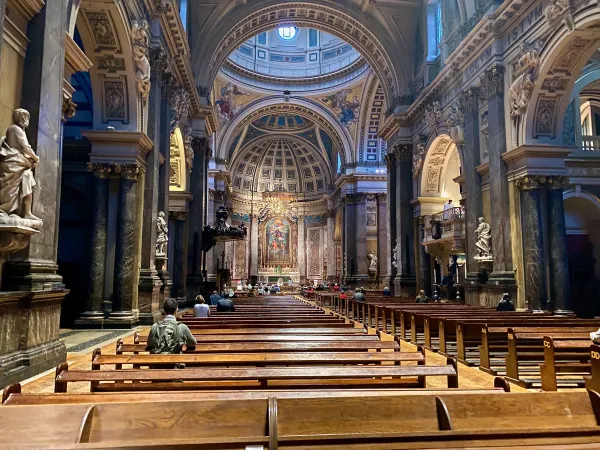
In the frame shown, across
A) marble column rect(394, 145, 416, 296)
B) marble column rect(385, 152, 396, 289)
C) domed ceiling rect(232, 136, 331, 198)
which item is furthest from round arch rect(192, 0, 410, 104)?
domed ceiling rect(232, 136, 331, 198)

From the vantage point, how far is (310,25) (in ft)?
73.6

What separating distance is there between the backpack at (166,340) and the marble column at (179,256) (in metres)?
11.9

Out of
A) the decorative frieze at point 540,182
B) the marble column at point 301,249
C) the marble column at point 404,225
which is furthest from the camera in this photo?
the marble column at point 301,249

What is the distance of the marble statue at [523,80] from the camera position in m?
11.4

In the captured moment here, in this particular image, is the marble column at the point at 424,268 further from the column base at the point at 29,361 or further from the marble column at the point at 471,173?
the column base at the point at 29,361

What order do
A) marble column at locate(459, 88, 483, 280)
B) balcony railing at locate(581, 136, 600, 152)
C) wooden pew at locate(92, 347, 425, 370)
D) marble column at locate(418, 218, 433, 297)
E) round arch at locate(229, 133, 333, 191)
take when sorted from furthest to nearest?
round arch at locate(229, 133, 333, 191) → marble column at locate(418, 218, 433, 297) → balcony railing at locate(581, 136, 600, 152) → marble column at locate(459, 88, 483, 280) → wooden pew at locate(92, 347, 425, 370)

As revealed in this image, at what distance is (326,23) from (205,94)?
23.1 ft

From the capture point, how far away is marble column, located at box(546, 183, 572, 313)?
37.7ft

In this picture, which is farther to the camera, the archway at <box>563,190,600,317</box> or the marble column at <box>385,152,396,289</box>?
the marble column at <box>385,152,396,289</box>

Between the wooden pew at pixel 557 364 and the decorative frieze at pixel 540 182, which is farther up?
the decorative frieze at pixel 540 182

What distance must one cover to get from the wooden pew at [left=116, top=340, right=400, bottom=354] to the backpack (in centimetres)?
22

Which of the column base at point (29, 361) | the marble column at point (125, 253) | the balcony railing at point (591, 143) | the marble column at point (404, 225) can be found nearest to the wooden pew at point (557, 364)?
the column base at point (29, 361)

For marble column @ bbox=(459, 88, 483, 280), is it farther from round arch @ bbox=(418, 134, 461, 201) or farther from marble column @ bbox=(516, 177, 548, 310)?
round arch @ bbox=(418, 134, 461, 201)

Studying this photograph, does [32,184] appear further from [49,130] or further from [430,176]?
[430,176]
